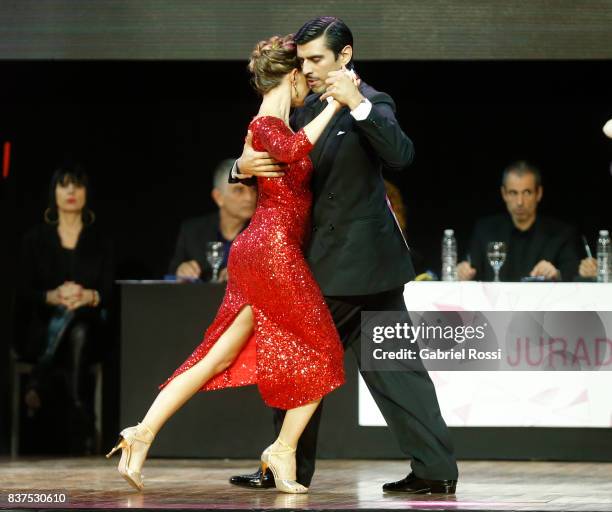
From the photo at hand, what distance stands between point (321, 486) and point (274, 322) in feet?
2.62

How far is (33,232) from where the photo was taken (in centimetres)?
691

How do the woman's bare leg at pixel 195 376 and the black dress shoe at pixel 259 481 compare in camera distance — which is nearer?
the woman's bare leg at pixel 195 376

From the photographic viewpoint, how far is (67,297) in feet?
21.9

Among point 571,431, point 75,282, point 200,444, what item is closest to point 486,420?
point 571,431

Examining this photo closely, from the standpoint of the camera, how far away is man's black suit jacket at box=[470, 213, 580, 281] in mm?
6504

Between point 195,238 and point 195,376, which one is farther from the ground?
point 195,238

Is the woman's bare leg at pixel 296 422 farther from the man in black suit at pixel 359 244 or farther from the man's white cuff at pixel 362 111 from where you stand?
the man's white cuff at pixel 362 111

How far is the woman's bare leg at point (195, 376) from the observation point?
4262 millimetres

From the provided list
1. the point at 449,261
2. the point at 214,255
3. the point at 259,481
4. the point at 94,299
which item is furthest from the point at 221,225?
the point at 259,481

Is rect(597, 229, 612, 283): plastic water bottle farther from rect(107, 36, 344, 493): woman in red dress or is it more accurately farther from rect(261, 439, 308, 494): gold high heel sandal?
rect(261, 439, 308, 494): gold high heel sandal

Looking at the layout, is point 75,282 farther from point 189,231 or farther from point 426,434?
point 426,434

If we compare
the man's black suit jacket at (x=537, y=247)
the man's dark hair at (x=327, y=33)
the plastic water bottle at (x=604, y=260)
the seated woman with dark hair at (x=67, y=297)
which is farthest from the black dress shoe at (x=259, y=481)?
the man's black suit jacket at (x=537, y=247)

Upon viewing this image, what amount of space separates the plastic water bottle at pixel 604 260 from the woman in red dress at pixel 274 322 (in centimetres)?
209

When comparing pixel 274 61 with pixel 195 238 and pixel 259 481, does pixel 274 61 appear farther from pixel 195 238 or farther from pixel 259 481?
pixel 195 238
